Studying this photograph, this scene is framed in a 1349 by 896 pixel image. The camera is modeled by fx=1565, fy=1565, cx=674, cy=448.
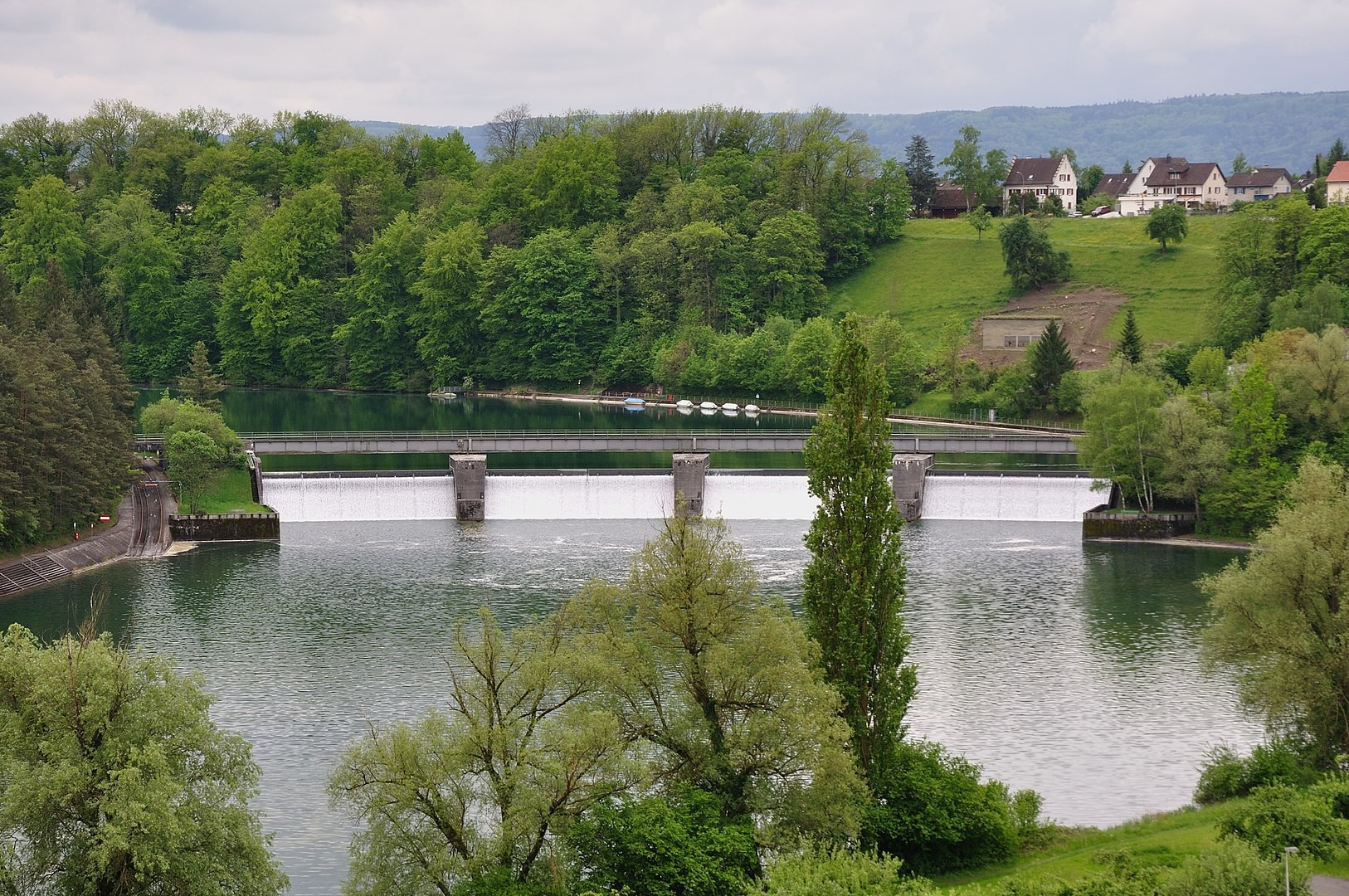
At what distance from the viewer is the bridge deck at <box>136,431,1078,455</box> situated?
75125 millimetres

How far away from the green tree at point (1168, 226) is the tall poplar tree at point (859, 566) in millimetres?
90384

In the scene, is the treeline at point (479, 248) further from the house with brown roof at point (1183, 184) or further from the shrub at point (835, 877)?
the shrub at point (835, 877)

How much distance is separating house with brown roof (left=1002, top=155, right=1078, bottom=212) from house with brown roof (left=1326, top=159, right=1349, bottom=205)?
2597 cm

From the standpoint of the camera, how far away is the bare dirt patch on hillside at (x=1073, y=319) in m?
101

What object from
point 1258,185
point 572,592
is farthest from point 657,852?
point 1258,185

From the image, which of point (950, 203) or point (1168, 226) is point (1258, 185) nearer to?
point (950, 203)

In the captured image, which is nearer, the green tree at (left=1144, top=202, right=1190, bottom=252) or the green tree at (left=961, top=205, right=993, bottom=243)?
the green tree at (left=1144, top=202, right=1190, bottom=252)

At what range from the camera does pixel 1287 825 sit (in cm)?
2559

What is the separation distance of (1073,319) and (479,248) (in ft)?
153

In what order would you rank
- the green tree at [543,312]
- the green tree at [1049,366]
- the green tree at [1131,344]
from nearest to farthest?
the green tree at [1131,344] → the green tree at [1049,366] → the green tree at [543,312]

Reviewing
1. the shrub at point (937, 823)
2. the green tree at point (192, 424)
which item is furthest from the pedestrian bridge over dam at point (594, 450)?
the shrub at point (937, 823)

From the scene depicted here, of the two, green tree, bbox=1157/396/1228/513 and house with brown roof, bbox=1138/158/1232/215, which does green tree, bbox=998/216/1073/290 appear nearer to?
house with brown roof, bbox=1138/158/1232/215

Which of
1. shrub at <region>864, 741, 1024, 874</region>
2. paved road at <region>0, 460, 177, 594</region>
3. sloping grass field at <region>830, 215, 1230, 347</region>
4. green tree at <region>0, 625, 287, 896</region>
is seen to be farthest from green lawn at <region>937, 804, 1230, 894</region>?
sloping grass field at <region>830, 215, 1230, 347</region>

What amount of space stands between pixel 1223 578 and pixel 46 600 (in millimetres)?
36235
